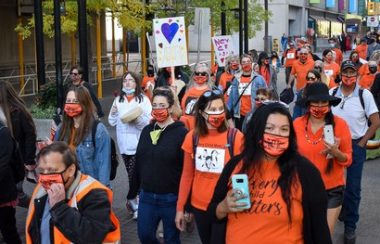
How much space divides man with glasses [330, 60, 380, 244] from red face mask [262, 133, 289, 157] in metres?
3.17

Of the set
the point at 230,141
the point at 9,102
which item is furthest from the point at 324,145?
the point at 9,102

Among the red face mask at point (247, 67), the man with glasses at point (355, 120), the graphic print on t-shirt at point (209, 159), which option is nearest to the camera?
the graphic print on t-shirt at point (209, 159)

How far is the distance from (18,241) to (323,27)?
61.5 metres

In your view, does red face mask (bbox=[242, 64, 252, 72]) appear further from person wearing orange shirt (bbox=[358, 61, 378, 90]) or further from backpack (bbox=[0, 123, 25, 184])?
backpack (bbox=[0, 123, 25, 184])

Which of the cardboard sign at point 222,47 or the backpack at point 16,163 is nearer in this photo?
the backpack at point 16,163

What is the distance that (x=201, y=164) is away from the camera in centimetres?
464

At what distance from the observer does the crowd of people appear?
311cm

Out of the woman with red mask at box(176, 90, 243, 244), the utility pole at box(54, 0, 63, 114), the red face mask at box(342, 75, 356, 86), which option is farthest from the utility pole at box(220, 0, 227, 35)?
the woman with red mask at box(176, 90, 243, 244)

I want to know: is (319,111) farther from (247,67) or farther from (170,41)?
(170,41)

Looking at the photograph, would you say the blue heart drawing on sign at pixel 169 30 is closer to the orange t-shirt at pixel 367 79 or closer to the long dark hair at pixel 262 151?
the orange t-shirt at pixel 367 79

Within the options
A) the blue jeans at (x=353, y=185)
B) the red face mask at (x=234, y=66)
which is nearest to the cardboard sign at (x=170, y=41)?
the red face mask at (x=234, y=66)

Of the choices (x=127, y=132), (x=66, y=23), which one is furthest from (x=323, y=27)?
(x=127, y=132)

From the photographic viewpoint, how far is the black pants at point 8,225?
562 centimetres

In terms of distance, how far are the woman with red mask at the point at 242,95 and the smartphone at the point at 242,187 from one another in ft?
20.0
